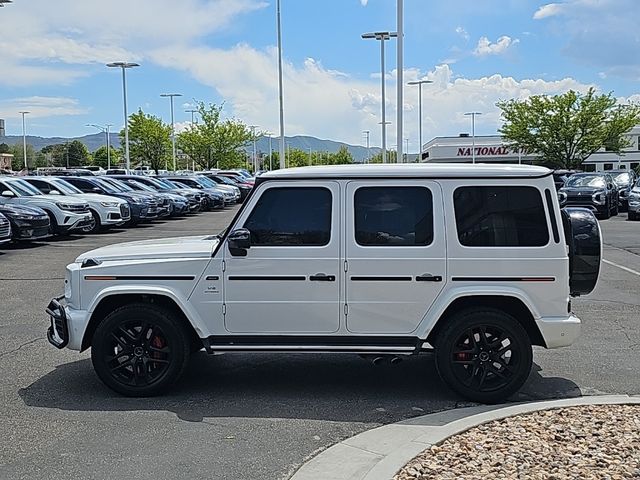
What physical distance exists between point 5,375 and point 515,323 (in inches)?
180

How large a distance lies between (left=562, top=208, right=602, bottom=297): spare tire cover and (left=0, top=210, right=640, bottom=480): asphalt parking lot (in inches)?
36.4

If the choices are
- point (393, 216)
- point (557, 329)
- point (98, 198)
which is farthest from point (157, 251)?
point (98, 198)

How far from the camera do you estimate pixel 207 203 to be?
118 feet

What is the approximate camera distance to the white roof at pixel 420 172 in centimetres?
630

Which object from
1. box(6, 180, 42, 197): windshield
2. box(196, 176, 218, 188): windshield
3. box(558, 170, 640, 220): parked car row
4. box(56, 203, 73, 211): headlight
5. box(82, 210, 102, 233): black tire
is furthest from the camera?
box(196, 176, 218, 188): windshield

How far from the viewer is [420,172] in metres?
6.35

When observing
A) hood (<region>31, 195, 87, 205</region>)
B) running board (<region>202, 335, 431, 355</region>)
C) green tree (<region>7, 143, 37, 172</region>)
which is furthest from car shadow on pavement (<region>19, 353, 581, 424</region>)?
green tree (<region>7, 143, 37, 172</region>)

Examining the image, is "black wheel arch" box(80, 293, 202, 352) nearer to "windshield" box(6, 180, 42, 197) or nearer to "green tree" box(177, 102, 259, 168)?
"windshield" box(6, 180, 42, 197)

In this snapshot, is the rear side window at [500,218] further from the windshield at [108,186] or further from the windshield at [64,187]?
the windshield at [108,186]

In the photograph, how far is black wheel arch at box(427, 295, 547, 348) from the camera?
6352mm

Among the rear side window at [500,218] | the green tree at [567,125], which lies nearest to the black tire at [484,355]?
the rear side window at [500,218]

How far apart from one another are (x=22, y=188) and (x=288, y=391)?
16837 millimetres

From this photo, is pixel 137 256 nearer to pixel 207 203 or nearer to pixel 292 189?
pixel 292 189

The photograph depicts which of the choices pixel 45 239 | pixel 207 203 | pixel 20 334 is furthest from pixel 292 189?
pixel 207 203
